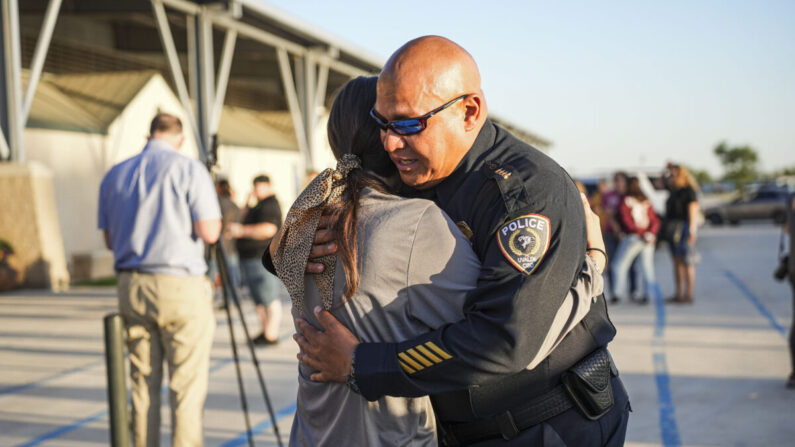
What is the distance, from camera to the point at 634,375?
21.7ft

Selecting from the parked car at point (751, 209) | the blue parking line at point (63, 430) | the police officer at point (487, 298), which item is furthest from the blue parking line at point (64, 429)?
the parked car at point (751, 209)

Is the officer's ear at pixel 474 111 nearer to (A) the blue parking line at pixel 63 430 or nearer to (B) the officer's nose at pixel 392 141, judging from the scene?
(B) the officer's nose at pixel 392 141

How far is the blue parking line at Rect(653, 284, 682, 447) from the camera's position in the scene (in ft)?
16.3

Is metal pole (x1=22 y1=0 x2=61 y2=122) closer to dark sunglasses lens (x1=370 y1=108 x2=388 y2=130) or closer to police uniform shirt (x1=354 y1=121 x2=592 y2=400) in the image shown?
dark sunglasses lens (x1=370 y1=108 x2=388 y2=130)

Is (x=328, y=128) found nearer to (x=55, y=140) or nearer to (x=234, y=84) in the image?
(x=55, y=140)

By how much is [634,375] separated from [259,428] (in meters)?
3.33

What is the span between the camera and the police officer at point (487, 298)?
5.49 ft

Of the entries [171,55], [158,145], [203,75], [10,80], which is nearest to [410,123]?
[158,145]

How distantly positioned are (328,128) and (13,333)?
8433 mm

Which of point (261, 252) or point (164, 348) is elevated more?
point (164, 348)

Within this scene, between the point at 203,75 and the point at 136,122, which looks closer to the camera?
the point at 203,75

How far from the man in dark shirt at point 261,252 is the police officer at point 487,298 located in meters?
6.22

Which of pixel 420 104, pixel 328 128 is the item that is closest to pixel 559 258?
pixel 420 104

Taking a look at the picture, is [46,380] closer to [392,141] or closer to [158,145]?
[158,145]
